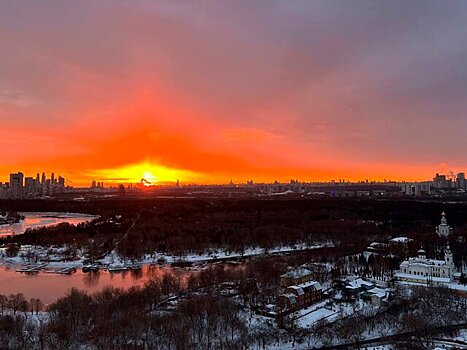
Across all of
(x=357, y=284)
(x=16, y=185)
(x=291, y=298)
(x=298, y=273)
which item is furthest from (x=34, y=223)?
(x=16, y=185)

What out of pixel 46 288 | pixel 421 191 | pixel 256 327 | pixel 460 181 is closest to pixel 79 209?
pixel 46 288

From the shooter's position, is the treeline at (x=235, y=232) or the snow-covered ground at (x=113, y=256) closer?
the snow-covered ground at (x=113, y=256)

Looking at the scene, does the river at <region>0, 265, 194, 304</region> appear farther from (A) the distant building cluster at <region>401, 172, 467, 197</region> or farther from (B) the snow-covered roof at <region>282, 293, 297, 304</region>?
(A) the distant building cluster at <region>401, 172, 467, 197</region>

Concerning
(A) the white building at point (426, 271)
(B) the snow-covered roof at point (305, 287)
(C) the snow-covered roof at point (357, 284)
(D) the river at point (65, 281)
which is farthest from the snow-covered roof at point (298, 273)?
(D) the river at point (65, 281)

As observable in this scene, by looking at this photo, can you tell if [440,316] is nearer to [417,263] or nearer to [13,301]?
[417,263]

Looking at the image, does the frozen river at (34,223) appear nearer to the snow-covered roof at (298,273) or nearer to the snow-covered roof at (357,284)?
the snow-covered roof at (298,273)

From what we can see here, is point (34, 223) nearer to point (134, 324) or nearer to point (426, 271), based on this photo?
point (134, 324)

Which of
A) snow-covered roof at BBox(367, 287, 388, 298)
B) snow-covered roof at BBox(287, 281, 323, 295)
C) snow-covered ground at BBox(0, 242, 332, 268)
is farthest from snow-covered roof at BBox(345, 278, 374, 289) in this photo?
snow-covered ground at BBox(0, 242, 332, 268)
